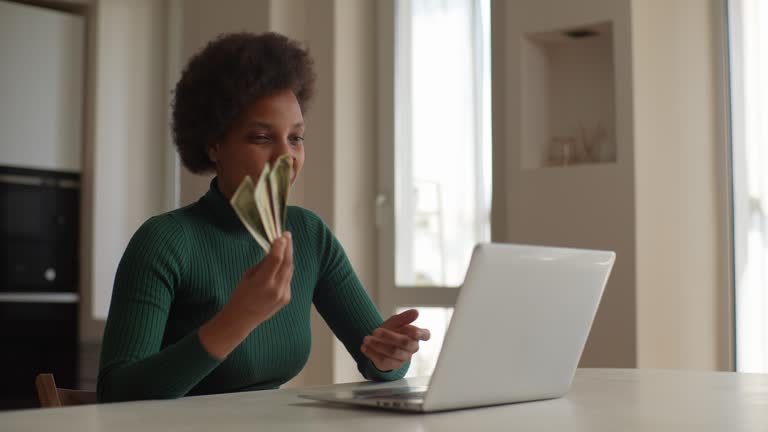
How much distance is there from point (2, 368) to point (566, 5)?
309 cm

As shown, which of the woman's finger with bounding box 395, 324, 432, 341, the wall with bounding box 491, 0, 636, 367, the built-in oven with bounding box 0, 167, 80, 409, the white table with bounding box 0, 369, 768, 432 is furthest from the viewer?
the built-in oven with bounding box 0, 167, 80, 409

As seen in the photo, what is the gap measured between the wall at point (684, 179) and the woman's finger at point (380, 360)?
6.64 feet

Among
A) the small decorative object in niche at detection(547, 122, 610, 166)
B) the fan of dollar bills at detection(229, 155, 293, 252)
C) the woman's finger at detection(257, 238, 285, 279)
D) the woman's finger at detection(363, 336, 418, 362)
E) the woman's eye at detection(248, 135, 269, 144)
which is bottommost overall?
the woman's finger at detection(363, 336, 418, 362)

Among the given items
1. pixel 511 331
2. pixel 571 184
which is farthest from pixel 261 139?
pixel 571 184

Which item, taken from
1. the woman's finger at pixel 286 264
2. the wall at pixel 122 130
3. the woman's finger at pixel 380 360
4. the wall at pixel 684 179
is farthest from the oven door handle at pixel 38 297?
the woman's finger at pixel 286 264

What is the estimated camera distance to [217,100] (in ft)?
5.98

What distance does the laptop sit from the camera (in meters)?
1.19

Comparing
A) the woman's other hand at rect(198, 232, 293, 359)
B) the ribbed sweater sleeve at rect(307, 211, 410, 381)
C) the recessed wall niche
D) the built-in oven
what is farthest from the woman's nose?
the built-in oven

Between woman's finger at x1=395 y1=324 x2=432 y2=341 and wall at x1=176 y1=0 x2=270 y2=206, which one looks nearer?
woman's finger at x1=395 y1=324 x2=432 y2=341

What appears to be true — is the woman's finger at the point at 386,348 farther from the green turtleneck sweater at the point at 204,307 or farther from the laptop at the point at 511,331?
the laptop at the point at 511,331

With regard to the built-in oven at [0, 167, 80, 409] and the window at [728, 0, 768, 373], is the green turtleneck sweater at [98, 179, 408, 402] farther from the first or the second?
the built-in oven at [0, 167, 80, 409]

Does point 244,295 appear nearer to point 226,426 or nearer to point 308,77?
point 226,426

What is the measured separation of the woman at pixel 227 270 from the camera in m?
1.51

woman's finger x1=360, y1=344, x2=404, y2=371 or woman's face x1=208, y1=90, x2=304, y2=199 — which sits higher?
woman's face x1=208, y1=90, x2=304, y2=199
